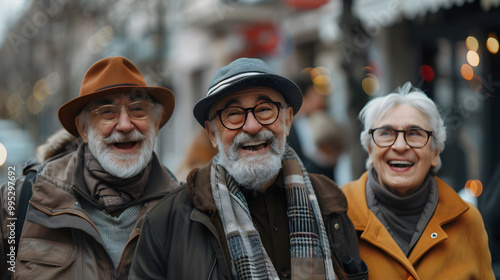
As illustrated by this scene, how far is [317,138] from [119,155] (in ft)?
9.13

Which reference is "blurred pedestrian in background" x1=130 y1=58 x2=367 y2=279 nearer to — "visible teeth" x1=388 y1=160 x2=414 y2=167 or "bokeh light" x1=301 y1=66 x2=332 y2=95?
"visible teeth" x1=388 y1=160 x2=414 y2=167

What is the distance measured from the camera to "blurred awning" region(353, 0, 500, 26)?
6551 mm

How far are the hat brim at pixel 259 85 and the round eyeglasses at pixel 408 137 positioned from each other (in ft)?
1.91

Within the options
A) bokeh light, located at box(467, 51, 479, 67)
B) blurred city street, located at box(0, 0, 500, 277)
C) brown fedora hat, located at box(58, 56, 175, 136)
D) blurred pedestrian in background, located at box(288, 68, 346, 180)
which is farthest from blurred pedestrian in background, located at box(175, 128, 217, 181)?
bokeh light, located at box(467, 51, 479, 67)

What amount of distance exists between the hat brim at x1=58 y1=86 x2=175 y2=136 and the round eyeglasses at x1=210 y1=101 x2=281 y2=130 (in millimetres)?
717

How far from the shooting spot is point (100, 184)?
2.82m

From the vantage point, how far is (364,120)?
10.2ft

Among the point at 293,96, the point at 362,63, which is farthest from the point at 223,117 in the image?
the point at 362,63

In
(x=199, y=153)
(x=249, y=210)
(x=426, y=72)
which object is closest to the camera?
(x=249, y=210)

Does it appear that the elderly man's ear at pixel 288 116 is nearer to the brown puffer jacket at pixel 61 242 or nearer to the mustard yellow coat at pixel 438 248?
the mustard yellow coat at pixel 438 248

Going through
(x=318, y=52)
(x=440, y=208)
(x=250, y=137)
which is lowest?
(x=440, y=208)

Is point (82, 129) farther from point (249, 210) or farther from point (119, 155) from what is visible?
point (249, 210)

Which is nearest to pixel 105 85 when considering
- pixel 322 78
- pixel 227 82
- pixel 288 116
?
pixel 227 82

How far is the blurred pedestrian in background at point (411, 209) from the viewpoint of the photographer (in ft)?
8.86
